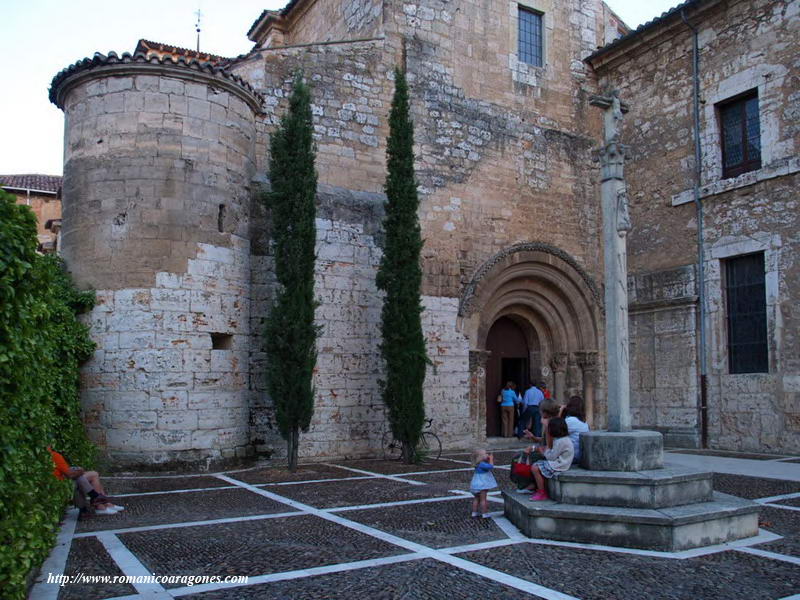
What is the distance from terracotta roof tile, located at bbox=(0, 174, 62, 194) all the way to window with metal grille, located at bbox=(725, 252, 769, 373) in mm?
23727

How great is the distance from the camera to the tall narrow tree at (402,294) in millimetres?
11562

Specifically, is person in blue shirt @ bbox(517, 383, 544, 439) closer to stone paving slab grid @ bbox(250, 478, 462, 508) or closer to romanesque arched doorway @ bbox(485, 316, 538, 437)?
romanesque arched doorway @ bbox(485, 316, 538, 437)

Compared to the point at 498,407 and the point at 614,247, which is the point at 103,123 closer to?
the point at 614,247

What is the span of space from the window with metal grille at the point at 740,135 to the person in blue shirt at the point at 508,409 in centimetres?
604

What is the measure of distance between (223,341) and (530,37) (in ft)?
32.3

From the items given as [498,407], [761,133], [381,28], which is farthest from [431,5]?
[498,407]

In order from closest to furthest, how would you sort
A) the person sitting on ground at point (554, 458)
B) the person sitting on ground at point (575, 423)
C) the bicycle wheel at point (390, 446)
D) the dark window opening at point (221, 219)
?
the person sitting on ground at point (554, 458) < the person sitting on ground at point (575, 423) < the dark window opening at point (221, 219) < the bicycle wheel at point (390, 446)

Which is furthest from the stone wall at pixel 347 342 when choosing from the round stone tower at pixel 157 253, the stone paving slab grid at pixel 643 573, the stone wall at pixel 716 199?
the stone paving slab grid at pixel 643 573

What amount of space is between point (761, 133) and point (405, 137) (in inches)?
262

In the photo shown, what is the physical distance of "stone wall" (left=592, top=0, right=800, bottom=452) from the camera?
12.4m

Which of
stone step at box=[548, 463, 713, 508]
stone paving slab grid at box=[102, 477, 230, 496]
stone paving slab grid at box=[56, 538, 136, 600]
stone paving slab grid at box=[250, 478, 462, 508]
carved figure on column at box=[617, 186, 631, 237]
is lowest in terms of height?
stone paving slab grid at box=[102, 477, 230, 496]

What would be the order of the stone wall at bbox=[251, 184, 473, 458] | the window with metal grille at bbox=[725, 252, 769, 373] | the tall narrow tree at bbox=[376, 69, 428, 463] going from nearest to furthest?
the tall narrow tree at bbox=[376, 69, 428, 463] < the stone wall at bbox=[251, 184, 473, 458] < the window with metal grille at bbox=[725, 252, 769, 373]

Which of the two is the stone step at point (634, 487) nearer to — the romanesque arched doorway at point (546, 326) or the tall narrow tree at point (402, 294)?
the tall narrow tree at point (402, 294)

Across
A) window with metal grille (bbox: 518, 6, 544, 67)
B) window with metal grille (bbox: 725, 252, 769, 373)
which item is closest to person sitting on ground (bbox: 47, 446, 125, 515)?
window with metal grille (bbox: 725, 252, 769, 373)
